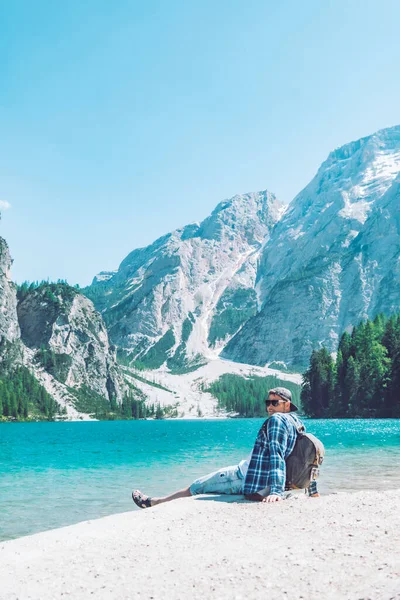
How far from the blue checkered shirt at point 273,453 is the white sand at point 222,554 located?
620 mm

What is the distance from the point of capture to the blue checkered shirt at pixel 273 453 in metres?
12.6

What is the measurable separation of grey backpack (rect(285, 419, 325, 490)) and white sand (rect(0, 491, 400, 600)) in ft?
2.13

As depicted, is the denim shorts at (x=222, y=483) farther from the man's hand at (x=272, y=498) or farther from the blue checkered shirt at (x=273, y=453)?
the man's hand at (x=272, y=498)

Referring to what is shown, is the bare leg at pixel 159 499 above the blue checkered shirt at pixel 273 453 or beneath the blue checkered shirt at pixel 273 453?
beneath

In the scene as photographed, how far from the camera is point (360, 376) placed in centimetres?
12225

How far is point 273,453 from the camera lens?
12.6m

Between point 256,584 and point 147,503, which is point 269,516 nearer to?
point 256,584

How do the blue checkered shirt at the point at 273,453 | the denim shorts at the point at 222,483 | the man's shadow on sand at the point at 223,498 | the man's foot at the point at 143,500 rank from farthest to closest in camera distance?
the man's foot at the point at 143,500 → the denim shorts at the point at 222,483 → the man's shadow on sand at the point at 223,498 → the blue checkered shirt at the point at 273,453

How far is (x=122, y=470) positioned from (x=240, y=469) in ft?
95.0

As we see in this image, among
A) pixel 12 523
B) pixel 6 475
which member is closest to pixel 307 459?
pixel 12 523

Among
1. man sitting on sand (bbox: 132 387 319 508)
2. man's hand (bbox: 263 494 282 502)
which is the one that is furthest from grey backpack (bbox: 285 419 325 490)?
man's hand (bbox: 263 494 282 502)

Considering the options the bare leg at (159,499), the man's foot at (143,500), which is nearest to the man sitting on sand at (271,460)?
the bare leg at (159,499)

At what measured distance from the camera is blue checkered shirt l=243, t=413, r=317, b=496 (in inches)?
497

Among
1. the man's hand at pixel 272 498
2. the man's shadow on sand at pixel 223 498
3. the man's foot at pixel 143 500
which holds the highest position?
the man's hand at pixel 272 498
